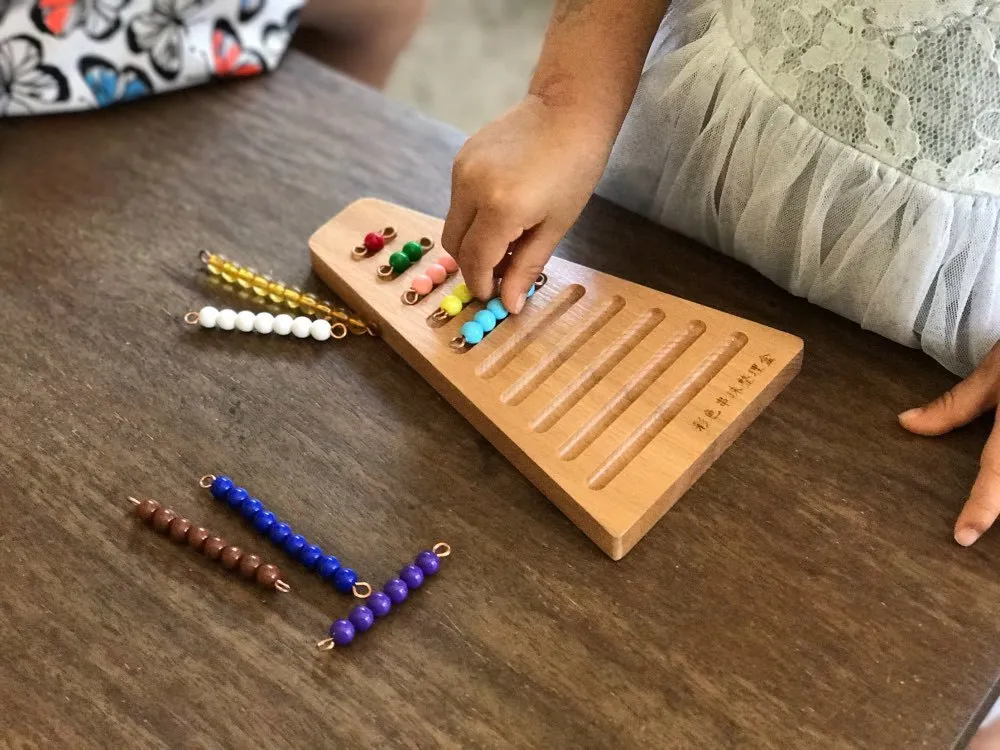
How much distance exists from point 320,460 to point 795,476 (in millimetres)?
299

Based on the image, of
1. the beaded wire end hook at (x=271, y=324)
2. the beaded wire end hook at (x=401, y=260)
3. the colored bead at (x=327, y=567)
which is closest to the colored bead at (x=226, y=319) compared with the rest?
the beaded wire end hook at (x=271, y=324)

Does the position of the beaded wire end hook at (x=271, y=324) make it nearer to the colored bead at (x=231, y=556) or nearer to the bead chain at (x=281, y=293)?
the bead chain at (x=281, y=293)

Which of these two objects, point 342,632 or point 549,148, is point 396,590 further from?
point 549,148

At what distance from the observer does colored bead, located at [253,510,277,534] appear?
0.57m

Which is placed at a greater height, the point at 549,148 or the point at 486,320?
the point at 549,148

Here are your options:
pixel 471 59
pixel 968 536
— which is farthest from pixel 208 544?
pixel 471 59

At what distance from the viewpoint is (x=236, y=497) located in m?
0.58

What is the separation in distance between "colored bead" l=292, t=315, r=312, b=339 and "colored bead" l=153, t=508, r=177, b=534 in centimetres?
16

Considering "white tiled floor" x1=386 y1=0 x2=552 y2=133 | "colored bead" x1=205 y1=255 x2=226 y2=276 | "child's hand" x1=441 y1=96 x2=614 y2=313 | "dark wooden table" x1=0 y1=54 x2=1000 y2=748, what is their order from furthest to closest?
"white tiled floor" x1=386 y1=0 x2=552 y2=133 → "colored bead" x1=205 y1=255 x2=226 y2=276 → "child's hand" x1=441 y1=96 x2=614 y2=313 → "dark wooden table" x1=0 y1=54 x2=1000 y2=748

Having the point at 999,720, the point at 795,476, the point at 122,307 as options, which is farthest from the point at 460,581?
the point at 999,720

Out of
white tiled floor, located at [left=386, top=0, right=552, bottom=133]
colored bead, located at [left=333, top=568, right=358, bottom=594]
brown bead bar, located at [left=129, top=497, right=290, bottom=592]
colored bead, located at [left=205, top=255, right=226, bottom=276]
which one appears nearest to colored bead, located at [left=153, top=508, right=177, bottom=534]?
brown bead bar, located at [left=129, top=497, right=290, bottom=592]

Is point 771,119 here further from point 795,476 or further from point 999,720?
point 999,720

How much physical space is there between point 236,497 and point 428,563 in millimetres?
128

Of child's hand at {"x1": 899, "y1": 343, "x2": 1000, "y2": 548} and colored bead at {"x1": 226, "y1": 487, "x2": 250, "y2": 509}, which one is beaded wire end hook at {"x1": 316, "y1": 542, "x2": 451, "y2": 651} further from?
child's hand at {"x1": 899, "y1": 343, "x2": 1000, "y2": 548}
